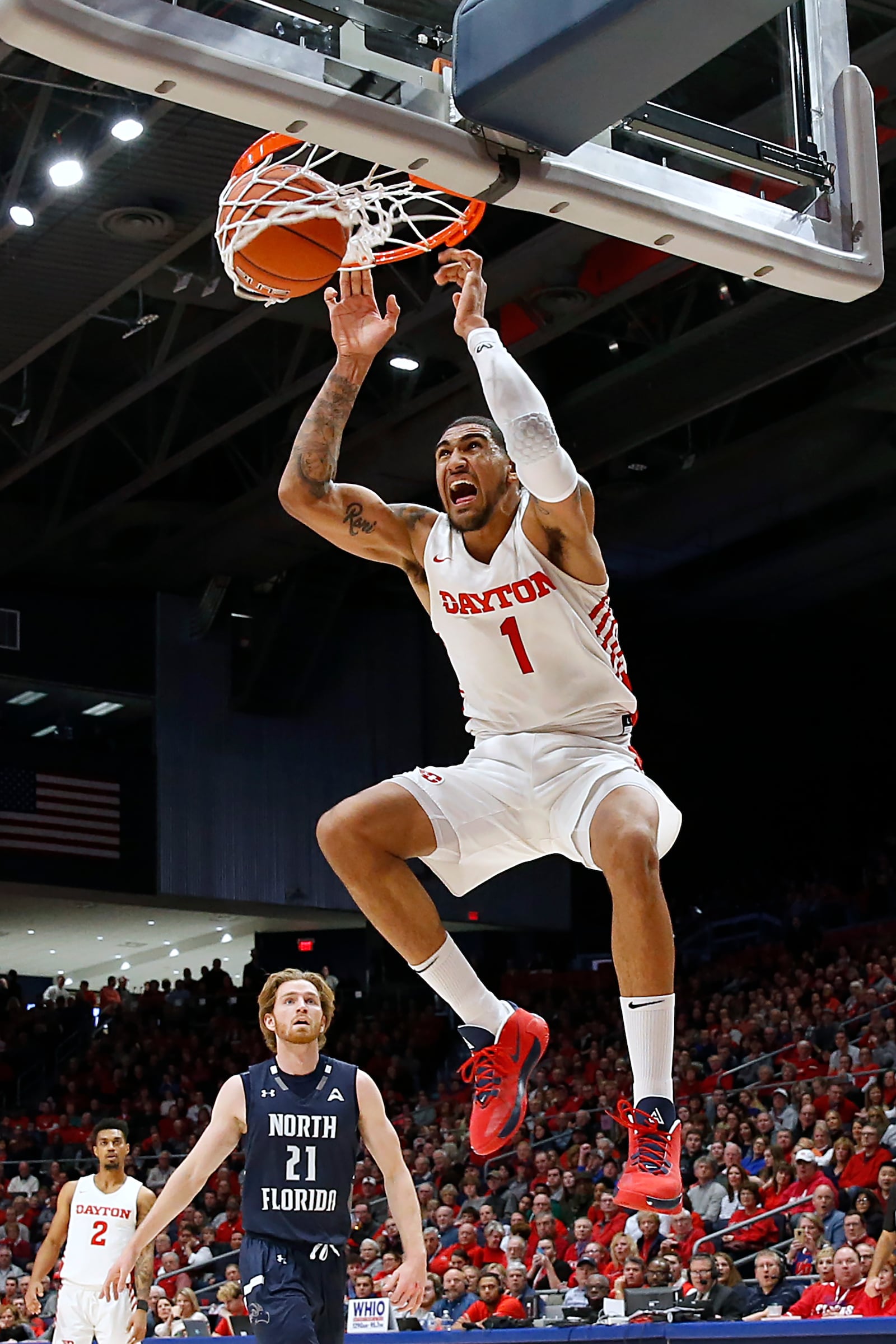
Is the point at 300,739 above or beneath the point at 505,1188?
above

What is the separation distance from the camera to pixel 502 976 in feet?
84.4

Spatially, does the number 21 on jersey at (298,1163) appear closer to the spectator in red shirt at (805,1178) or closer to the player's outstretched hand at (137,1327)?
the player's outstretched hand at (137,1327)

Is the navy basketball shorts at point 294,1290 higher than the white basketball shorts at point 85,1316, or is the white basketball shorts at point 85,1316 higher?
the navy basketball shorts at point 294,1290

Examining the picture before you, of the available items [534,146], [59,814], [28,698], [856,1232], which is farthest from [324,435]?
[28,698]

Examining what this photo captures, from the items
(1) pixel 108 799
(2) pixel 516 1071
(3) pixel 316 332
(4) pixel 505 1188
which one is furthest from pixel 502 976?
(2) pixel 516 1071

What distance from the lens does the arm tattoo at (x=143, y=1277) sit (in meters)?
8.60

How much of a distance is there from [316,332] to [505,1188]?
30.1 ft

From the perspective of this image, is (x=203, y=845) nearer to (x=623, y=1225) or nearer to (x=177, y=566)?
(x=177, y=566)

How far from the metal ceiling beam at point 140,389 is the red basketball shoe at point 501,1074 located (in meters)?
11.3

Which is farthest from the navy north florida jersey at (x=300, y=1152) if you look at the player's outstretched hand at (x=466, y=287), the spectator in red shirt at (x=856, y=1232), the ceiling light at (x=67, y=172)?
the ceiling light at (x=67, y=172)

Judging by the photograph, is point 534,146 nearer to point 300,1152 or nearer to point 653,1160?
point 653,1160

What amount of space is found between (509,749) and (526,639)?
34cm

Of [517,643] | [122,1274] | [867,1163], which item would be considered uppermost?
[517,643]

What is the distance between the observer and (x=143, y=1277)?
8797mm
